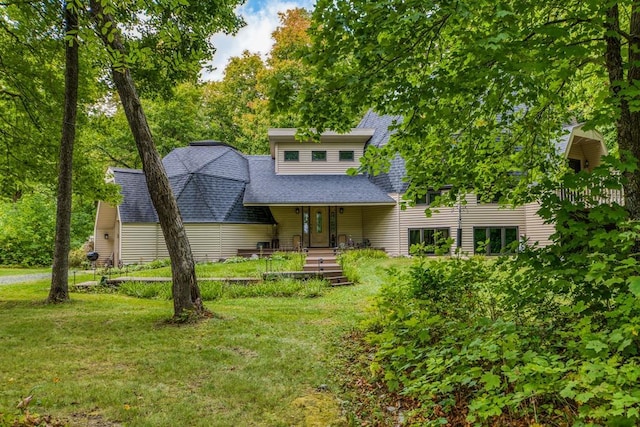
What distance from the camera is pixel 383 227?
18.1 metres

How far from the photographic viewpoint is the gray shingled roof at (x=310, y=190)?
17.4 metres

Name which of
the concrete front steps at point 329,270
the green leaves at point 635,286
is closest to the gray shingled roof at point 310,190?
the concrete front steps at point 329,270

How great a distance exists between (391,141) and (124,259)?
15.5 m

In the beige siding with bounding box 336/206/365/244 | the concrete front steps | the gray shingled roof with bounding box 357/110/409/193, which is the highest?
the gray shingled roof with bounding box 357/110/409/193

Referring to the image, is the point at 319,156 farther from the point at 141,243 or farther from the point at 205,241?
the point at 141,243

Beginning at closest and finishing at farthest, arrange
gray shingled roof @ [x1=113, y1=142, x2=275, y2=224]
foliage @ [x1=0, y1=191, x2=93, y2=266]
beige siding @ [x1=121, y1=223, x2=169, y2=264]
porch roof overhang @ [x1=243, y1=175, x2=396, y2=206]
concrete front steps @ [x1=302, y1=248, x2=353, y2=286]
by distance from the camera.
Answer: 1. concrete front steps @ [x1=302, y1=248, x2=353, y2=286]
2. beige siding @ [x1=121, y1=223, x2=169, y2=264]
3. gray shingled roof @ [x1=113, y1=142, x2=275, y2=224]
4. porch roof overhang @ [x1=243, y1=175, x2=396, y2=206]
5. foliage @ [x1=0, y1=191, x2=93, y2=266]

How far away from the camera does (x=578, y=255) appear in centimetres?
300

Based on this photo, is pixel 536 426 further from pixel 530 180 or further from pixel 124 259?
pixel 124 259

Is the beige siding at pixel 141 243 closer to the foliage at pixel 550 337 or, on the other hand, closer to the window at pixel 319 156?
the window at pixel 319 156

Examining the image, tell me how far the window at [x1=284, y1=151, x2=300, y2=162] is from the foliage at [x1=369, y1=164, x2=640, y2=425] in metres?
15.5

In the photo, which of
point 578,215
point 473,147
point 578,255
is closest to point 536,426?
point 578,255

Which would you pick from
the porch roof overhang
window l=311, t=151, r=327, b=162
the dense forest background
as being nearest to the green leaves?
the dense forest background

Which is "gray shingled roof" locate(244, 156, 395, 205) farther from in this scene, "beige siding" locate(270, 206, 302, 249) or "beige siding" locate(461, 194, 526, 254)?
"beige siding" locate(461, 194, 526, 254)

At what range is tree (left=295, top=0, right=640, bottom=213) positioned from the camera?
10.1 ft
